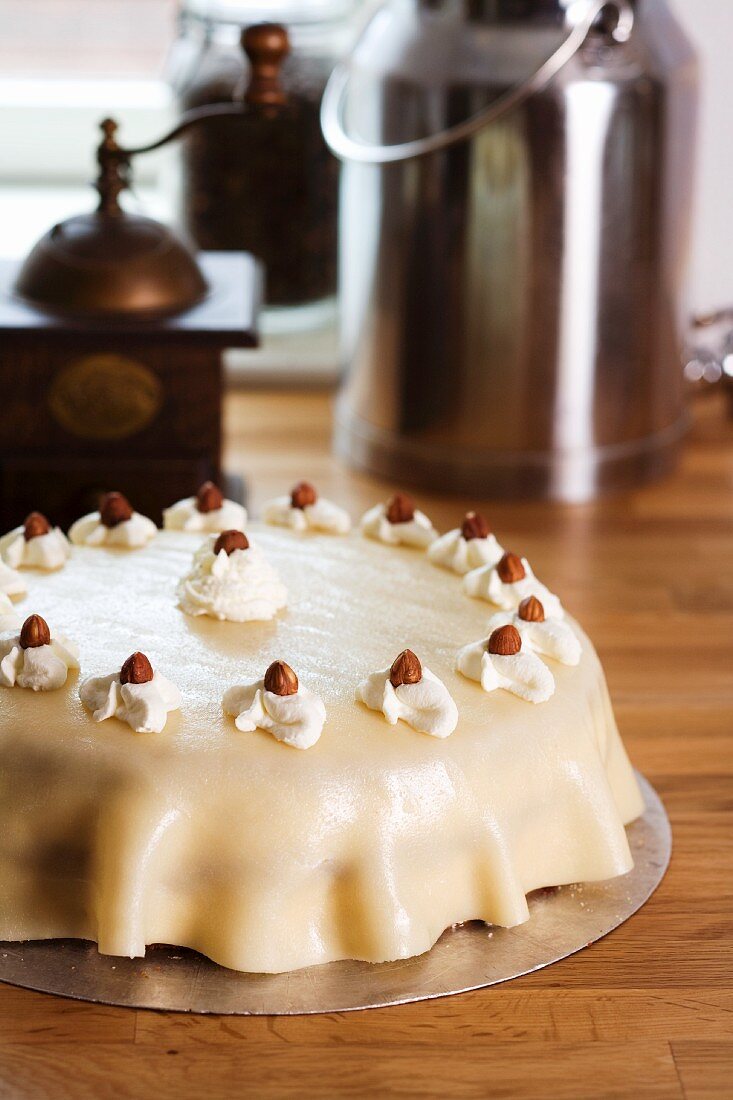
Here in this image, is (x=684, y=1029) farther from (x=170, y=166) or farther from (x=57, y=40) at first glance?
(x=57, y=40)

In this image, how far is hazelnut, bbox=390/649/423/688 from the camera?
1673 mm

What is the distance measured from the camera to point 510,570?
1938mm

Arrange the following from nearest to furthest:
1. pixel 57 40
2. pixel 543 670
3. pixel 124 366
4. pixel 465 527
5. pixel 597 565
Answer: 1. pixel 543 670
2. pixel 465 527
3. pixel 124 366
4. pixel 597 565
5. pixel 57 40

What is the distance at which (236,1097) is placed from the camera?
5.00ft

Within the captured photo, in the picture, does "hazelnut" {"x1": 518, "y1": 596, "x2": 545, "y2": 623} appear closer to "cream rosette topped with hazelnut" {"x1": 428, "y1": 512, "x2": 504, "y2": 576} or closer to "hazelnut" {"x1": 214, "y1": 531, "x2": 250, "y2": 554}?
"cream rosette topped with hazelnut" {"x1": 428, "y1": 512, "x2": 504, "y2": 576}

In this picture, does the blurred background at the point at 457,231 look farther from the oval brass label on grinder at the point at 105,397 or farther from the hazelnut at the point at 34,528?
the hazelnut at the point at 34,528

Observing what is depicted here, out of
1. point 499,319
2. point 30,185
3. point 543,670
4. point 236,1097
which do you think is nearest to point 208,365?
point 499,319

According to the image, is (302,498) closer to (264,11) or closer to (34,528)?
(34,528)

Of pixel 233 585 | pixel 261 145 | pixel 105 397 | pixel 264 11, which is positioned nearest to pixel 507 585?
pixel 233 585

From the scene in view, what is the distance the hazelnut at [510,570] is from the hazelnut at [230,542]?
308 mm

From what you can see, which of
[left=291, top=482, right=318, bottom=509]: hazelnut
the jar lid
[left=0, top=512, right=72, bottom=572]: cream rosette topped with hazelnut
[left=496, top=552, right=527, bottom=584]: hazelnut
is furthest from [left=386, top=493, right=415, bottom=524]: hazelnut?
the jar lid

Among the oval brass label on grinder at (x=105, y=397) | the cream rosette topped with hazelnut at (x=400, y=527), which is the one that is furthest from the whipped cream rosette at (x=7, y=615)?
the oval brass label on grinder at (x=105, y=397)

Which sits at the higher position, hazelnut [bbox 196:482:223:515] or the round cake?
hazelnut [bbox 196:482:223:515]

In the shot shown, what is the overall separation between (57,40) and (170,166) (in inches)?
24.9
